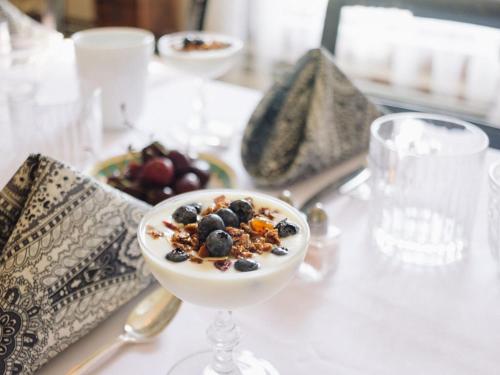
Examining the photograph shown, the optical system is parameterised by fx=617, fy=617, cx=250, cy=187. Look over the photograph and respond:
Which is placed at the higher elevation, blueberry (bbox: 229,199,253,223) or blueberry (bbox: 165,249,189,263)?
blueberry (bbox: 229,199,253,223)

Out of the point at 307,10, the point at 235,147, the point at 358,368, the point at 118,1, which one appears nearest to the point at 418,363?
the point at 358,368

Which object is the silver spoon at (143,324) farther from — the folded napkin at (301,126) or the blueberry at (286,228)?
the folded napkin at (301,126)

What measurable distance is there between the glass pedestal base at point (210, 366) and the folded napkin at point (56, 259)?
0.34ft

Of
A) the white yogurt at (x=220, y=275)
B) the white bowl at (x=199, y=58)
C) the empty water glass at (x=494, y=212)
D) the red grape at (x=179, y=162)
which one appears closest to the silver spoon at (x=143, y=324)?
the white yogurt at (x=220, y=275)

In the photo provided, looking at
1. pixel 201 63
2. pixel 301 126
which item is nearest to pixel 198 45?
pixel 201 63

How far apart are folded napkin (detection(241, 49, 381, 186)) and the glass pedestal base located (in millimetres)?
353

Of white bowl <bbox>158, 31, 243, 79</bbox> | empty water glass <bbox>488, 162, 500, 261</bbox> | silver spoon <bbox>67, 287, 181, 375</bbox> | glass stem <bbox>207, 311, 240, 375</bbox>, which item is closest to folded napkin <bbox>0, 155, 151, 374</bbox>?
silver spoon <bbox>67, 287, 181, 375</bbox>

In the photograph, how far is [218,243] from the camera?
53 centimetres

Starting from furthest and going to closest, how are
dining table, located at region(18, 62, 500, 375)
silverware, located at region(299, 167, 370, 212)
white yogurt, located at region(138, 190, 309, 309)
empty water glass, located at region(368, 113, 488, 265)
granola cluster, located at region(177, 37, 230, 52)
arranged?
granola cluster, located at region(177, 37, 230, 52), silverware, located at region(299, 167, 370, 212), empty water glass, located at region(368, 113, 488, 265), dining table, located at region(18, 62, 500, 375), white yogurt, located at region(138, 190, 309, 309)

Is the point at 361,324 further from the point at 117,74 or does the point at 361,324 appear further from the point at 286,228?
the point at 117,74

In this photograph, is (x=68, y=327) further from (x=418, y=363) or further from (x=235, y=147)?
(x=235, y=147)

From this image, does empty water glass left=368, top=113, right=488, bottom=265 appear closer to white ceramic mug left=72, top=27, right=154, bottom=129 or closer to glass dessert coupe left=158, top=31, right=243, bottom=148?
glass dessert coupe left=158, top=31, right=243, bottom=148

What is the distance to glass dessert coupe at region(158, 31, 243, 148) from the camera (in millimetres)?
1114

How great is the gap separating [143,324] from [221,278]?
0.18 meters
